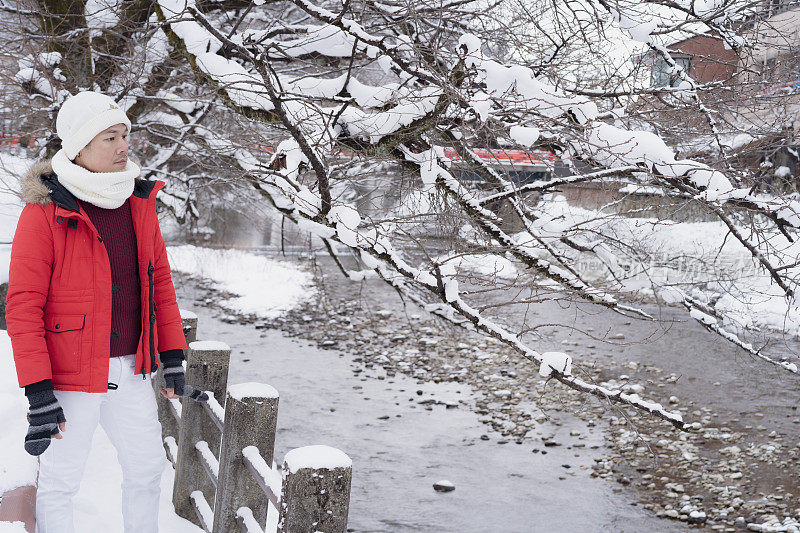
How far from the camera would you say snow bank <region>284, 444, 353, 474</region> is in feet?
7.12

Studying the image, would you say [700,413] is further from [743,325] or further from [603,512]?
[743,325]

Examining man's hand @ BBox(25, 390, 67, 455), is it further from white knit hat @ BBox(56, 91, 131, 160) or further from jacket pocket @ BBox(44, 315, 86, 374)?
white knit hat @ BBox(56, 91, 131, 160)

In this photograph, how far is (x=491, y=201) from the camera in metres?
4.83

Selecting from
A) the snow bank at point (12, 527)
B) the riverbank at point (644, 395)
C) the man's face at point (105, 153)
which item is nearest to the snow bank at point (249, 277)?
the riverbank at point (644, 395)

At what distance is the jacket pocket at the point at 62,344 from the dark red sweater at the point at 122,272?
15 centimetres

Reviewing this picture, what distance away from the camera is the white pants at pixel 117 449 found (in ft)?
8.53

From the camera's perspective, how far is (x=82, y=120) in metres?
2.61

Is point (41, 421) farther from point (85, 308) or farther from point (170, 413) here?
point (170, 413)

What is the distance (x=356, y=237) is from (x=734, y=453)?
6.74m

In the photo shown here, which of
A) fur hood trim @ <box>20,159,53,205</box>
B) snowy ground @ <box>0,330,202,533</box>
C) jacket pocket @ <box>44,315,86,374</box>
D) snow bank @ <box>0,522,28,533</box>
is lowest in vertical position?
snowy ground @ <box>0,330,202,533</box>

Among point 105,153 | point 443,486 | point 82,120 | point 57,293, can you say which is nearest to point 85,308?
point 57,293

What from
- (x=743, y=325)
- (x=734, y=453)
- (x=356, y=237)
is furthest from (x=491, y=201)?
(x=734, y=453)

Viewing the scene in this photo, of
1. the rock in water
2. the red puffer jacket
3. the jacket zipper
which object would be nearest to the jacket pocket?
the red puffer jacket

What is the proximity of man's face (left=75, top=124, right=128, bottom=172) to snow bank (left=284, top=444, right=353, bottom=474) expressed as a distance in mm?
1278
